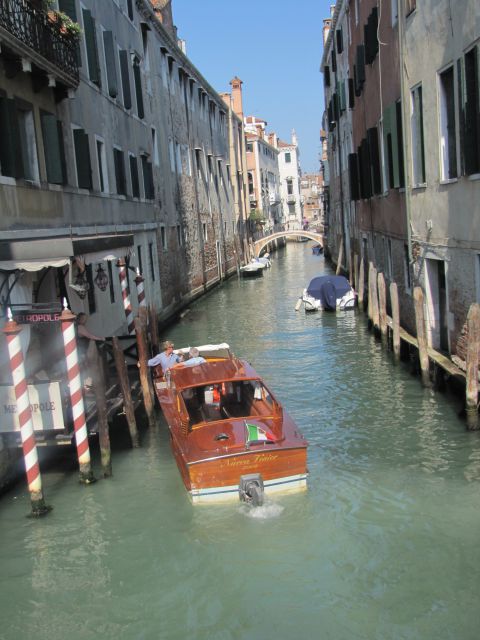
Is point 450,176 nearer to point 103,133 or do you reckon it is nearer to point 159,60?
point 103,133

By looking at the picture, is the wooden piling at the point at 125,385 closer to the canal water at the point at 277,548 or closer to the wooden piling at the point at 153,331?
the canal water at the point at 277,548

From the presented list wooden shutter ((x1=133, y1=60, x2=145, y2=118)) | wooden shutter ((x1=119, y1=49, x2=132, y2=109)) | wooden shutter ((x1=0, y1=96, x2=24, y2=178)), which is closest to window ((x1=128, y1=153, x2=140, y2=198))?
wooden shutter ((x1=119, y1=49, x2=132, y2=109))

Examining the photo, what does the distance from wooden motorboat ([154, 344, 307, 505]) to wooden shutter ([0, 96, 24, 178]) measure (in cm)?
350

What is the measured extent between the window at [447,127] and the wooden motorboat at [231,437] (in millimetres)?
4298

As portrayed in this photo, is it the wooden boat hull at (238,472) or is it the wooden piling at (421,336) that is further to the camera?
the wooden piling at (421,336)

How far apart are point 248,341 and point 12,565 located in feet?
37.6

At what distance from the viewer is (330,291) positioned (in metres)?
21.1

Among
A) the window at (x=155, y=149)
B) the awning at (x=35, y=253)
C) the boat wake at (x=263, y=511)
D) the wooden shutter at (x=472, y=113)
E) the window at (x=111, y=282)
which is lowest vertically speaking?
the boat wake at (x=263, y=511)

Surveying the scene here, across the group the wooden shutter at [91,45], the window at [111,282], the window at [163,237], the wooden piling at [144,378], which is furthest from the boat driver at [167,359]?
the window at [163,237]

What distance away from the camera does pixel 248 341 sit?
17.7 metres

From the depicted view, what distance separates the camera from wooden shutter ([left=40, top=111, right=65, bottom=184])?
Answer: 10.9 m

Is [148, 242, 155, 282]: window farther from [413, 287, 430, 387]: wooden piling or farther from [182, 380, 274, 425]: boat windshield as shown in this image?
[182, 380, 274, 425]: boat windshield

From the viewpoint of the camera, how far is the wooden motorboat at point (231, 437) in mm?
7188

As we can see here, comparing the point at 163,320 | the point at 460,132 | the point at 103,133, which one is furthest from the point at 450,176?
the point at 163,320
